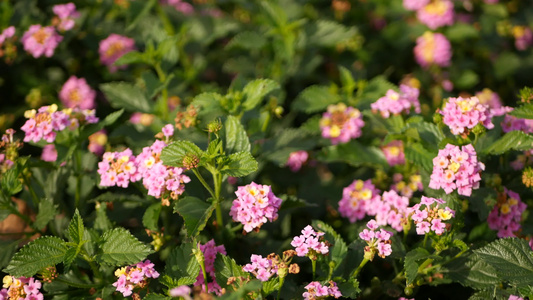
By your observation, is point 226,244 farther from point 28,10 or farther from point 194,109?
point 28,10

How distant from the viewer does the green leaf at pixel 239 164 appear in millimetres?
1705

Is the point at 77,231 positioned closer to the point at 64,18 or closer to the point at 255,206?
the point at 255,206

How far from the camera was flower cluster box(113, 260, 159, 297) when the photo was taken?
161 cm

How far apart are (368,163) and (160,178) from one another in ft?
3.44

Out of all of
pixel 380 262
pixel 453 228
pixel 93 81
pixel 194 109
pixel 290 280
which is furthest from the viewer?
pixel 93 81

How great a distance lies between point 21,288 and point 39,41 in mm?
1464

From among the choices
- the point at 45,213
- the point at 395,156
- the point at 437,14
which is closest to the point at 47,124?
the point at 45,213

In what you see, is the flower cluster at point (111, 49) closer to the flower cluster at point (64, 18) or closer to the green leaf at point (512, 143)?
the flower cluster at point (64, 18)

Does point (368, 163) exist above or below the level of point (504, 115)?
below

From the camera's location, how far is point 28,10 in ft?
9.54

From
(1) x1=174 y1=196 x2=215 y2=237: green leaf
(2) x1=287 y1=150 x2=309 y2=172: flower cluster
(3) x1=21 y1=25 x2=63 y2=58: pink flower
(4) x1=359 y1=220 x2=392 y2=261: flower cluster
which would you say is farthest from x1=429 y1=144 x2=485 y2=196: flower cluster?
(3) x1=21 y1=25 x2=63 y2=58: pink flower

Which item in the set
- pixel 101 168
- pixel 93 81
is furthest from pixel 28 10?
pixel 101 168

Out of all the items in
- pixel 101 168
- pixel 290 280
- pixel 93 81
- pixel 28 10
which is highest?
pixel 28 10

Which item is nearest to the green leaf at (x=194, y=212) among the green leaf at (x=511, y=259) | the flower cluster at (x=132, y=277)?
the flower cluster at (x=132, y=277)
